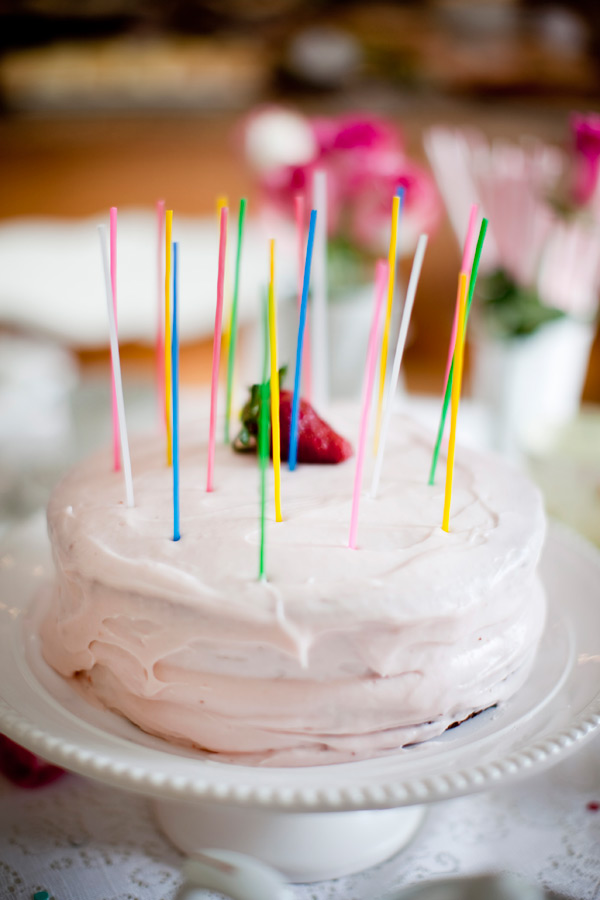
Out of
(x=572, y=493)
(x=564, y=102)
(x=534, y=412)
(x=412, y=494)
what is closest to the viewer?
(x=412, y=494)

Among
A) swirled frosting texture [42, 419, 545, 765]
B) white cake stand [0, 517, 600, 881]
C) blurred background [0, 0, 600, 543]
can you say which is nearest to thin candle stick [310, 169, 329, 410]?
blurred background [0, 0, 600, 543]

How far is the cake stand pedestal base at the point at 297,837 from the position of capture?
0.89 m

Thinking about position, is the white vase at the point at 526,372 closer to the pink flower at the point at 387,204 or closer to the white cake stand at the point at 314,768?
the pink flower at the point at 387,204

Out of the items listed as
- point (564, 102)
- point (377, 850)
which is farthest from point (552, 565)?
point (564, 102)

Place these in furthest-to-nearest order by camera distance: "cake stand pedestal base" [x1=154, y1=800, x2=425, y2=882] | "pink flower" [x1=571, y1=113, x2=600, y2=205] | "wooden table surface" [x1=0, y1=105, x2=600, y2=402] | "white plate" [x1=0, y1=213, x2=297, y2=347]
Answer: "wooden table surface" [x1=0, y1=105, x2=600, y2=402], "white plate" [x1=0, y1=213, x2=297, y2=347], "pink flower" [x1=571, y1=113, x2=600, y2=205], "cake stand pedestal base" [x1=154, y1=800, x2=425, y2=882]

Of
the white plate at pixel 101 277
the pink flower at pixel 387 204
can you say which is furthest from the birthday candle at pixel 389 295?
the white plate at pixel 101 277

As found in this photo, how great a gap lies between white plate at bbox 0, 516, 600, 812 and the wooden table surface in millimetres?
2765

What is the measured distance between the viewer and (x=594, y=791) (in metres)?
0.99

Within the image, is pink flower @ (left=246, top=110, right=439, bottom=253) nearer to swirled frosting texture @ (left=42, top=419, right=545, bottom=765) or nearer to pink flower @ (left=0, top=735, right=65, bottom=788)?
A: swirled frosting texture @ (left=42, top=419, right=545, bottom=765)

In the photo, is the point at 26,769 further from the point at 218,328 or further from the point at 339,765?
the point at 218,328

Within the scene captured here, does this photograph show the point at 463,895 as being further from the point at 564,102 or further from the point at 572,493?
the point at 564,102

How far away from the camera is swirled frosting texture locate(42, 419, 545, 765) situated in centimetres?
78

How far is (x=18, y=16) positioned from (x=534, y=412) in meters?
3.95

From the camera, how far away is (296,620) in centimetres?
77
